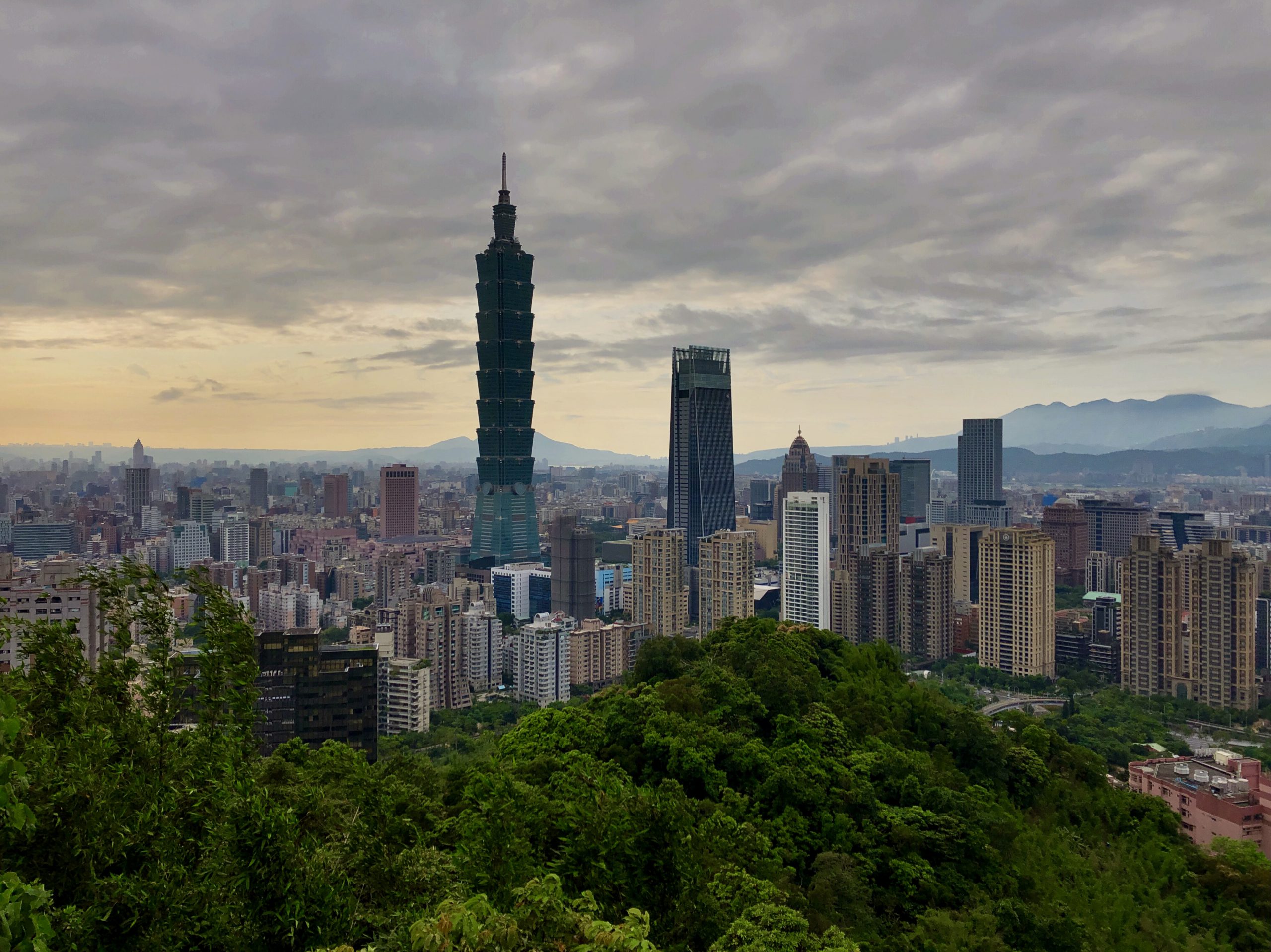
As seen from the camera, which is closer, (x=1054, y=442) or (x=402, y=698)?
(x=402, y=698)

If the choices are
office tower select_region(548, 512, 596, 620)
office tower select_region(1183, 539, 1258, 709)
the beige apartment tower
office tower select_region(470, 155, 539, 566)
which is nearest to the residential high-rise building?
office tower select_region(470, 155, 539, 566)

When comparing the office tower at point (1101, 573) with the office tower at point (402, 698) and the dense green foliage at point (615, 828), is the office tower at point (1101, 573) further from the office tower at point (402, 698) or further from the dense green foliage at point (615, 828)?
the office tower at point (402, 698)

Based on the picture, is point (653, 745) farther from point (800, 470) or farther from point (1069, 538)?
point (800, 470)

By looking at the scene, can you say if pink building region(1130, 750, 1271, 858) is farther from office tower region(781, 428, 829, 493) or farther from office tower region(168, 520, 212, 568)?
office tower region(781, 428, 829, 493)

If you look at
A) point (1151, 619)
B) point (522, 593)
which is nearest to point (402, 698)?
point (522, 593)

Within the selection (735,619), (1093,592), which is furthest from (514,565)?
(735,619)
